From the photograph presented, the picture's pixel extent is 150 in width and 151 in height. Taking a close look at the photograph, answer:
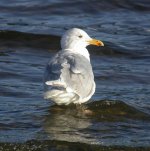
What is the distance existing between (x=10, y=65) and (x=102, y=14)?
482cm

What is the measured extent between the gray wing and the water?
41 cm

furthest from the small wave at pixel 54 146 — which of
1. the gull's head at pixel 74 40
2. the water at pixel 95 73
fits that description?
the gull's head at pixel 74 40

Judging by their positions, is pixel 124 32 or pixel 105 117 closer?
pixel 105 117

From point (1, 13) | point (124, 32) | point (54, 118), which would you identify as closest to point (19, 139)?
point (54, 118)

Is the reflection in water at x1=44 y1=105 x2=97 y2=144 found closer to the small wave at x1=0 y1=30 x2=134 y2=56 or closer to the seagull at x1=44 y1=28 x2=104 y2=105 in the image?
the seagull at x1=44 y1=28 x2=104 y2=105

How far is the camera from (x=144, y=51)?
1344 cm

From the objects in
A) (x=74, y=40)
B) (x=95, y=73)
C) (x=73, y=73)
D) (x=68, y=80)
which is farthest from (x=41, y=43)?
(x=68, y=80)

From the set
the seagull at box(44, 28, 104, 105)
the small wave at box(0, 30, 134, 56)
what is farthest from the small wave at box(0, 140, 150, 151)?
the small wave at box(0, 30, 134, 56)

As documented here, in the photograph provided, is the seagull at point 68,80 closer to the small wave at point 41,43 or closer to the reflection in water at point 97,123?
the reflection in water at point 97,123

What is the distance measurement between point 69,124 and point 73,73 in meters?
0.62

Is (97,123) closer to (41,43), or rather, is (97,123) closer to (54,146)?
(54,146)

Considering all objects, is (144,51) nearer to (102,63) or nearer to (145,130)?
(102,63)

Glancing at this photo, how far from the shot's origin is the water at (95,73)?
827 centimetres

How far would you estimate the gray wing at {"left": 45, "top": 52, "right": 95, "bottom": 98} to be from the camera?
29.2 feet
